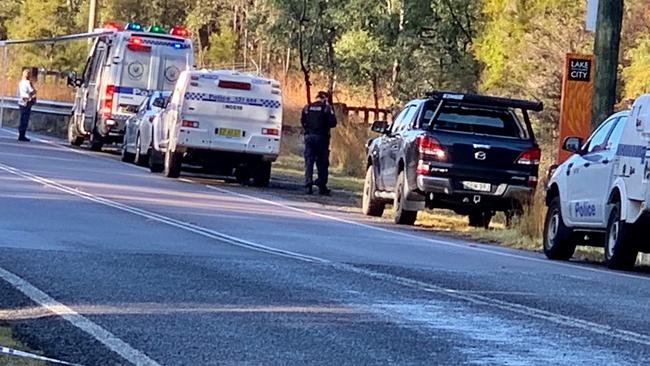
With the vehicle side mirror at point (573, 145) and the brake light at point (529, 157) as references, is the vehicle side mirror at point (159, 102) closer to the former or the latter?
the brake light at point (529, 157)

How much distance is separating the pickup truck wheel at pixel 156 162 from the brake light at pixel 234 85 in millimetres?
2842

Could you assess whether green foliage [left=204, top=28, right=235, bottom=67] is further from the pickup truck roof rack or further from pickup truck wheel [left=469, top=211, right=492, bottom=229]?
the pickup truck roof rack

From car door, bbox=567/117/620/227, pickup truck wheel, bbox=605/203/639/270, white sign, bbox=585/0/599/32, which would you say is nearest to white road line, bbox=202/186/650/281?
pickup truck wheel, bbox=605/203/639/270

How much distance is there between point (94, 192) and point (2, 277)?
389 inches

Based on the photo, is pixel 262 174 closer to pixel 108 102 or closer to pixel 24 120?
pixel 108 102

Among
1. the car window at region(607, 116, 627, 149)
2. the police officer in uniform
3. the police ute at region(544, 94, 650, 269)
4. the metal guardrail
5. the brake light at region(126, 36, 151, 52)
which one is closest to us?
the police ute at region(544, 94, 650, 269)

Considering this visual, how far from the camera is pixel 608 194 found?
1575 centimetres

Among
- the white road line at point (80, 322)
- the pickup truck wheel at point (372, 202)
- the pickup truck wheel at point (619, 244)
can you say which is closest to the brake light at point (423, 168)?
the pickup truck wheel at point (372, 202)

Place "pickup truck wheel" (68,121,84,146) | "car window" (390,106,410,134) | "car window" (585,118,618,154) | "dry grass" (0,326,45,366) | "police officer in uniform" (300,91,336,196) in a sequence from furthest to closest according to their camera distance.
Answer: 1. "pickup truck wheel" (68,121,84,146)
2. "police officer in uniform" (300,91,336,196)
3. "car window" (390,106,410,134)
4. "car window" (585,118,618,154)
5. "dry grass" (0,326,45,366)

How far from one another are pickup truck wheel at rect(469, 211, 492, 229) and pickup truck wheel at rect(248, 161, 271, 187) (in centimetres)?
596

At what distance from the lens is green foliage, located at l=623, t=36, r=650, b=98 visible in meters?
35.2

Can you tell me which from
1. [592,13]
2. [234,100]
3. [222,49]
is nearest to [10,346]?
[592,13]

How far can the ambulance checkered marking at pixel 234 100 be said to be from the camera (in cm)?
2569

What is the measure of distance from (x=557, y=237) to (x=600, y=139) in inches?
49.7
